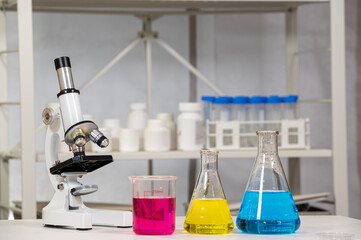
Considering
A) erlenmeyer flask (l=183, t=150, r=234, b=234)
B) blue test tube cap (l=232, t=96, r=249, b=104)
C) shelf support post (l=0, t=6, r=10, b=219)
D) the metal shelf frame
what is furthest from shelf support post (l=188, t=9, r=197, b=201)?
erlenmeyer flask (l=183, t=150, r=234, b=234)

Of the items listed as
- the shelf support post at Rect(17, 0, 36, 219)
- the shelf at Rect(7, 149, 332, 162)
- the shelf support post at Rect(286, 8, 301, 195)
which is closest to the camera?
the shelf support post at Rect(17, 0, 36, 219)

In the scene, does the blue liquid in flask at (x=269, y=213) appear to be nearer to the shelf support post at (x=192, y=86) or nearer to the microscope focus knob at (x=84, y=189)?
the microscope focus knob at (x=84, y=189)

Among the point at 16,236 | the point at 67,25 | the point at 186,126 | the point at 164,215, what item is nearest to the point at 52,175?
the point at 16,236

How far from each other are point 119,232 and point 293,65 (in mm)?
1838

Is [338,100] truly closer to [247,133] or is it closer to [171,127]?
[247,133]

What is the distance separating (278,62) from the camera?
3146 mm

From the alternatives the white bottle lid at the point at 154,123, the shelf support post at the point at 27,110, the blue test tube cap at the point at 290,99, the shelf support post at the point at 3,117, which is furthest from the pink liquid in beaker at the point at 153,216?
the shelf support post at the point at 3,117

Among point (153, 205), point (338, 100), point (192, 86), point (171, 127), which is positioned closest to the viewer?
point (153, 205)

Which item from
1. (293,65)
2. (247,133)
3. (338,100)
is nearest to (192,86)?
(293,65)

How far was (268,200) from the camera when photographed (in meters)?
1.06

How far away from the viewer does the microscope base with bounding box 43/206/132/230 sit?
45.3 inches

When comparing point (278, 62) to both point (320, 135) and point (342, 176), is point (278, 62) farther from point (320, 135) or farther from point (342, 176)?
point (342, 176)

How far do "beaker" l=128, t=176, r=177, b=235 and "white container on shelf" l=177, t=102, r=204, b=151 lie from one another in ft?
3.96

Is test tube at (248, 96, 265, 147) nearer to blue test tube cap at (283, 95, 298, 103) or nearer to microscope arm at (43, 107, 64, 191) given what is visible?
blue test tube cap at (283, 95, 298, 103)
